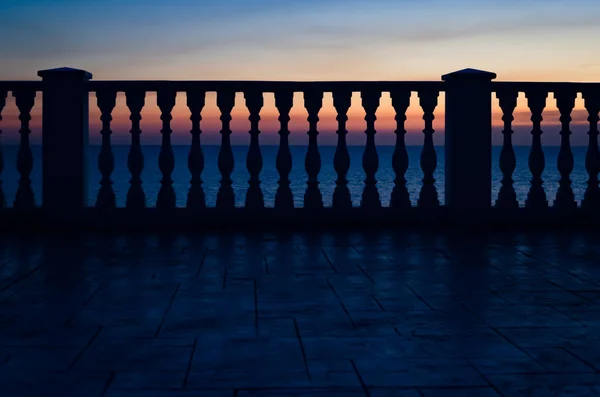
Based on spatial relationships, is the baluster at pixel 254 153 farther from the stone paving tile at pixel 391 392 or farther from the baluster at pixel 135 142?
the stone paving tile at pixel 391 392

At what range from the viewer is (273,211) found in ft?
28.0

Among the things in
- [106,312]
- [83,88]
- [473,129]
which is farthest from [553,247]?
[83,88]

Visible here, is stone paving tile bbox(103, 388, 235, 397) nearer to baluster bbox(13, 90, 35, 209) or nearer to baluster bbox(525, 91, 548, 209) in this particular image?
baluster bbox(13, 90, 35, 209)

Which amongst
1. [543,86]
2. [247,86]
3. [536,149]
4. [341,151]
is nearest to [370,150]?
[341,151]

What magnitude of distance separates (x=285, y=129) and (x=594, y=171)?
337 cm

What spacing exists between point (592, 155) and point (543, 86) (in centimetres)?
94

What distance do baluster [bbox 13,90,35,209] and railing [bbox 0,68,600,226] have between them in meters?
0.01

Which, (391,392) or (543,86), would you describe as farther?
(543,86)

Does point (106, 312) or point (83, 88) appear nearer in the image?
point (106, 312)

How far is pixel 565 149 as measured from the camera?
8.84 m

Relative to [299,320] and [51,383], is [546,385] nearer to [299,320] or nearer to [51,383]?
[299,320]

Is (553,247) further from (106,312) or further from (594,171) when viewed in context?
(106,312)

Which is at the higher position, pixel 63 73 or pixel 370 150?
pixel 63 73

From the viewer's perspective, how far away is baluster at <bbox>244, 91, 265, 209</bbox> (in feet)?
28.0
